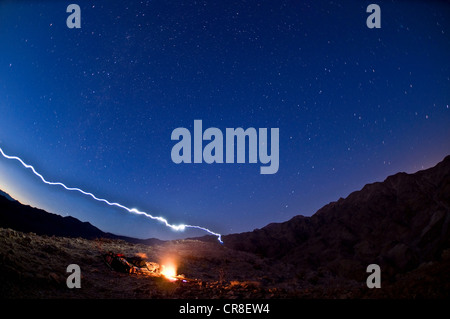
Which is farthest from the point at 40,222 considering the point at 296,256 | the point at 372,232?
the point at 372,232

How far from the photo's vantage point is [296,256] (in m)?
37.5

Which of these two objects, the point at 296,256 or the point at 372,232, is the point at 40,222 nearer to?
the point at 296,256

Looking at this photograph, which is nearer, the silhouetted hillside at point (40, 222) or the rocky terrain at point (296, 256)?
the rocky terrain at point (296, 256)

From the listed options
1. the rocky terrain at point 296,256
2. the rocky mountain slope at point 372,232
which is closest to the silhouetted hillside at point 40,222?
the rocky terrain at point 296,256

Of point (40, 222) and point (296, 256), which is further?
point (40, 222)

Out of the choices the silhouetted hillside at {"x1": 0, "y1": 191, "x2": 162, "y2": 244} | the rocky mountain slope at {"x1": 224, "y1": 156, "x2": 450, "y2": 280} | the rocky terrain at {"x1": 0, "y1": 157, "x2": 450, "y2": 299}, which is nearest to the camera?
the rocky terrain at {"x1": 0, "y1": 157, "x2": 450, "y2": 299}

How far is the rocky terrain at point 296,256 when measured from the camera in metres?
7.72

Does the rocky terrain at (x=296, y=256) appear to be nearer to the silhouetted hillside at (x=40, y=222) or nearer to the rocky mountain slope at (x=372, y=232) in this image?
the rocky mountain slope at (x=372, y=232)

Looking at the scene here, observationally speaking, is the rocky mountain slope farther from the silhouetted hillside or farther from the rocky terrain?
the silhouetted hillside

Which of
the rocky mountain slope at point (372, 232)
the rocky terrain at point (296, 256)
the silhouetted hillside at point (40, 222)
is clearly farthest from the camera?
the silhouetted hillside at point (40, 222)

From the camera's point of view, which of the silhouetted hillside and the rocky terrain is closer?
the rocky terrain

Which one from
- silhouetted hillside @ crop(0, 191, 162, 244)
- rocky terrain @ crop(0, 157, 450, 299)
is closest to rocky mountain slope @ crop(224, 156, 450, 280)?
rocky terrain @ crop(0, 157, 450, 299)

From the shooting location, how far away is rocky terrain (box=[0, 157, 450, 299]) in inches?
304
